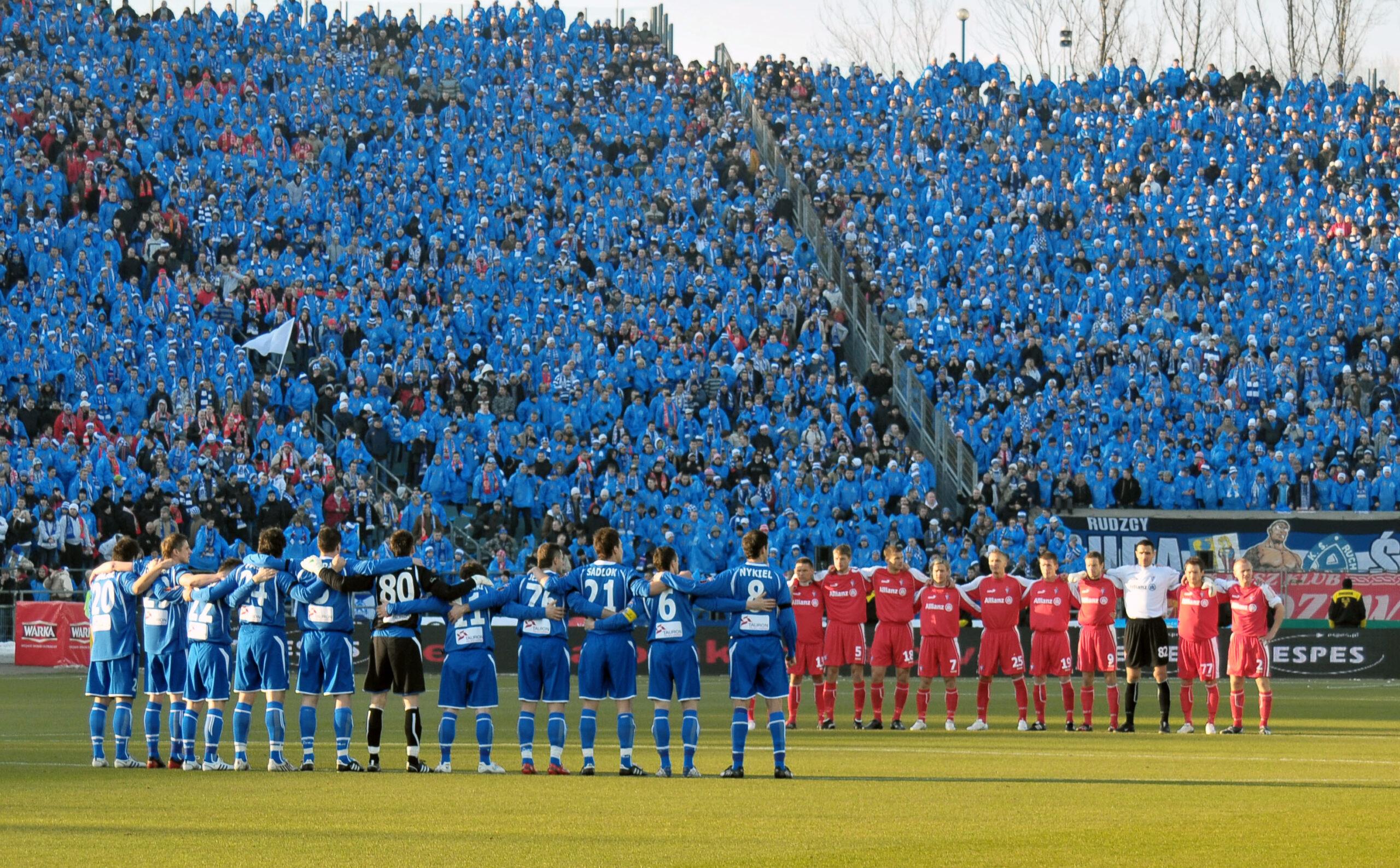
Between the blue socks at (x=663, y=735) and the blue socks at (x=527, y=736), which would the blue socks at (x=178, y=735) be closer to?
the blue socks at (x=527, y=736)

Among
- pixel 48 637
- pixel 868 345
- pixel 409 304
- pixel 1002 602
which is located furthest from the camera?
pixel 868 345

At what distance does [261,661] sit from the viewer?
1658 cm

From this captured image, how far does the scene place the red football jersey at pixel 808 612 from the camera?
23.7 meters

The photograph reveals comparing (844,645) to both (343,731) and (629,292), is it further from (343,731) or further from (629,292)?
(629,292)

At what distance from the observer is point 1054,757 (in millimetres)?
18438

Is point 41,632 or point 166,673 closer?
point 166,673

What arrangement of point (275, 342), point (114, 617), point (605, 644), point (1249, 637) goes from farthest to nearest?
point (275, 342), point (1249, 637), point (114, 617), point (605, 644)

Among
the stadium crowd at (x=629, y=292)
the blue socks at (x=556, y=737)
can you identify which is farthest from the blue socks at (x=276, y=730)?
the stadium crowd at (x=629, y=292)

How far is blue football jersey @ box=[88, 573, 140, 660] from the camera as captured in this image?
17453mm

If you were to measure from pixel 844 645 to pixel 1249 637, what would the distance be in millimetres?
4727

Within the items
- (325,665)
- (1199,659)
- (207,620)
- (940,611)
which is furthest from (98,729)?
(1199,659)

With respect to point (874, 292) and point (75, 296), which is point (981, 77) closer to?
point (874, 292)

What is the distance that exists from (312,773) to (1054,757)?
22.6 feet

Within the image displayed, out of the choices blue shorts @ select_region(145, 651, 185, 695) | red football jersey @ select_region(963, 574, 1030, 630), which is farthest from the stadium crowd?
blue shorts @ select_region(145, 651, 185, 695)
